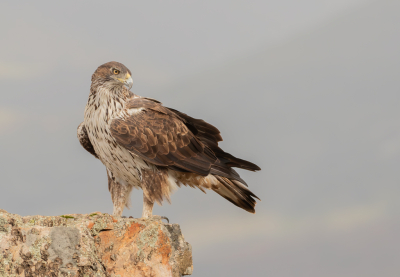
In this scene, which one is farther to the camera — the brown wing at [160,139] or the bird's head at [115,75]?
the bird's head at [115,75]

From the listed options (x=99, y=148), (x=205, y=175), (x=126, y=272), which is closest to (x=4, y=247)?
(x=126, y=272)

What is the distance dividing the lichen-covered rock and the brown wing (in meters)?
1.44

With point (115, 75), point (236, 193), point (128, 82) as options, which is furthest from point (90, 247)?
point (236, 193)

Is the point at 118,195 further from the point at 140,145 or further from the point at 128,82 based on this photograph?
the point at 128,82

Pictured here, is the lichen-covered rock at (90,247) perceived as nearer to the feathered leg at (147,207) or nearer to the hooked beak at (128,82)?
the feathered leg at (147,207)

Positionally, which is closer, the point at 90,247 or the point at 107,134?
the point at 90,247

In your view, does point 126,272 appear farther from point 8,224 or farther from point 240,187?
point 240,187

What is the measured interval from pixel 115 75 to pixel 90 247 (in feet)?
10.7

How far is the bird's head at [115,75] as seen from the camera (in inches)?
290

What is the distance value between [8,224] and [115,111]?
2934 millimetres

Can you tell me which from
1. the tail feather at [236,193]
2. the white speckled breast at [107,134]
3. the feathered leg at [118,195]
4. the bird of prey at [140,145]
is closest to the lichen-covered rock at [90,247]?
the bird of prey at [140,145]

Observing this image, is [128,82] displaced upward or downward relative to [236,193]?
upward

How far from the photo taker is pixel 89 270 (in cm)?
500

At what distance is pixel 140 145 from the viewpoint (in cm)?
721
